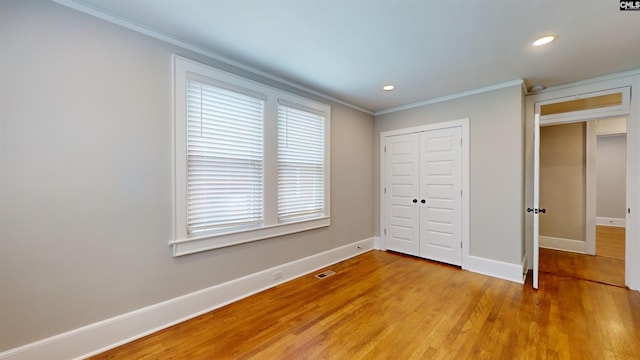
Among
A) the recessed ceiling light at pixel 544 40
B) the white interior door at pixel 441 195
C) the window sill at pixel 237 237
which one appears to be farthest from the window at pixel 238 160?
the recessed ceiling light at pixel 544 40

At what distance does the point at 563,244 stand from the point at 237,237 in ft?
18.7

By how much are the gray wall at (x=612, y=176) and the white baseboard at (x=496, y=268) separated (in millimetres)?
5997

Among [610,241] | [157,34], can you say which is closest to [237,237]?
[157,34]

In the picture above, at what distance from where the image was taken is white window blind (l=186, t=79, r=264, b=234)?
2.44 meters

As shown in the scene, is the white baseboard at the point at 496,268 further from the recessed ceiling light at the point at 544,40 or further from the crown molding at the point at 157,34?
the crown molding at the point at 157,34

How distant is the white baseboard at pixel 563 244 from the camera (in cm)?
439

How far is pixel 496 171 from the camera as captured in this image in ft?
11.2

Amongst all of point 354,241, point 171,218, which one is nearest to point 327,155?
point 354,241

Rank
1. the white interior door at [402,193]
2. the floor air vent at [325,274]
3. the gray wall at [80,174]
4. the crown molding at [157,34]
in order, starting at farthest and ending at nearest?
the white interior door at [402,193] → the floor air vent at [325,274] → the crown molding at [157,34] → the gray wall at [80,174]

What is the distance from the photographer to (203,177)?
98.3 inches

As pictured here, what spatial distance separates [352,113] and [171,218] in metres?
3.18

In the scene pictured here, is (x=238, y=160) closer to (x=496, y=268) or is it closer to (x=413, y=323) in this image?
(x=413, y=323)

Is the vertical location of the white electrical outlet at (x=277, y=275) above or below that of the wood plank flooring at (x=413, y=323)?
above

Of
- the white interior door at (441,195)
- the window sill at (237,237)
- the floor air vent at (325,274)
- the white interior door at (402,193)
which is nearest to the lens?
the window sill at (237,237)
